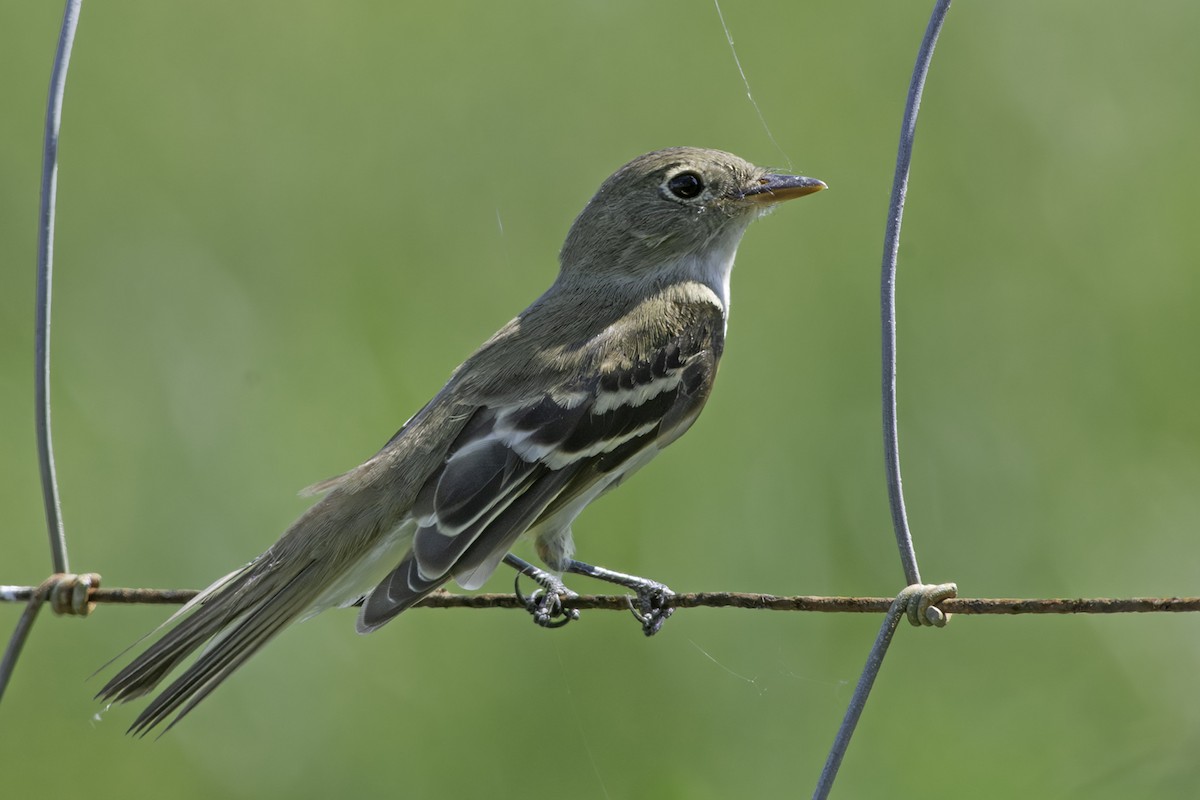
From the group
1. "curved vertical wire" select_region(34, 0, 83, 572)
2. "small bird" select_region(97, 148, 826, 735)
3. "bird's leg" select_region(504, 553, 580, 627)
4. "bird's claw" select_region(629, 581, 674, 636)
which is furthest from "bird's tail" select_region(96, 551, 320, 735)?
"bird's claw" select_region(629, 581, 674, 636)

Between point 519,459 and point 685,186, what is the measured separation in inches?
53.1

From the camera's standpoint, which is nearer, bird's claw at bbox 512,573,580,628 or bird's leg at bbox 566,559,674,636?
bird's leg at bbox 566,559,674,636

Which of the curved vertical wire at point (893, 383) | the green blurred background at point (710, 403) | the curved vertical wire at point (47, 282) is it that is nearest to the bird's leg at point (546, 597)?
the green blurred background at point (710, 403)

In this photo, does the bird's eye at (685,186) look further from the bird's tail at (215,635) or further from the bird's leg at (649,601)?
the bird's tail at (215,635)

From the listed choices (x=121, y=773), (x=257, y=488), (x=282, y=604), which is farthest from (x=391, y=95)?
(x=282, y=604)

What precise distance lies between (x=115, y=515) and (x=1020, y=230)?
413cm

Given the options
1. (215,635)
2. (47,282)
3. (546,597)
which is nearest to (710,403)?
(546,597)

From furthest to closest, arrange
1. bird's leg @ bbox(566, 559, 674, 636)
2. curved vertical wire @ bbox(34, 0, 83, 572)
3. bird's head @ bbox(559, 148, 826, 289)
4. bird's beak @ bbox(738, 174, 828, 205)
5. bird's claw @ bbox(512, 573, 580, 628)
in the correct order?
1. bird's head @ bbox(559, 148, 826, 289)
2. bird's beak @ bbox(738, 174, 828, 205)
3. bird's claw @ bbox(512, 573, 580, 628)
4. bird's leg @ bbox(566, 559, 674, 636)
5. curved vertical wire @ bbox(34, 0, 83, 572)

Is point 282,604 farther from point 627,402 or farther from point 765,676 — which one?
point 765,676

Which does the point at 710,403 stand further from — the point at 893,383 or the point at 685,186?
the point at 893,383

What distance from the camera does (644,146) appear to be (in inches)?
271

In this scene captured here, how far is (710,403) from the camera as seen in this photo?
21.0 feet

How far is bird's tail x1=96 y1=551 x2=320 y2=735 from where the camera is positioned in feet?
11.7

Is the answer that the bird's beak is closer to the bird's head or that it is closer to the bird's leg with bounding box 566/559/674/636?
the bird's head
